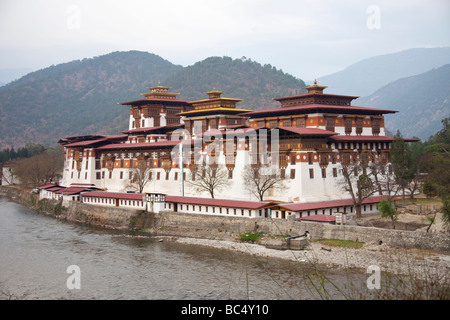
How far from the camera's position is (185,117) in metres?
79.9

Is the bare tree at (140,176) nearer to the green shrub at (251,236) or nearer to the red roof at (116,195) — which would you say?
the red roof at (116,195)

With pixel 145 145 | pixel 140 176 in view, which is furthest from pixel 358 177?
pixel 145 145

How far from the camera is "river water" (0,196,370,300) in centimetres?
3064

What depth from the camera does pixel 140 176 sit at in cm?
7119

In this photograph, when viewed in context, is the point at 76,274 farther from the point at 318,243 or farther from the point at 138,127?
the point at 138,127

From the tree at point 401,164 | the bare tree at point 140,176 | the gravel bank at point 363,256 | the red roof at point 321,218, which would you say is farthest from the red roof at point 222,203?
the tree at point 401,164

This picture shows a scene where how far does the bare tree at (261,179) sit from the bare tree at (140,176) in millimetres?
19276

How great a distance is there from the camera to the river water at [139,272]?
30641 mm

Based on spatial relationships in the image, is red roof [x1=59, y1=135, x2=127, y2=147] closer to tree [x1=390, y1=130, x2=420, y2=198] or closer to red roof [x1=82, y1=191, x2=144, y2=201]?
red roof [x1=82, y1=191, x2=144, y2=201]

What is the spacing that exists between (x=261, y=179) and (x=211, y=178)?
746 cm

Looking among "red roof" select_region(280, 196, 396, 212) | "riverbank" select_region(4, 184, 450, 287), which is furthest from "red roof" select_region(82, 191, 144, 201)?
"red roof" select_region(280, 196, 396, 212)

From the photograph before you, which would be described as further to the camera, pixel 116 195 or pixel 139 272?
pixel 116 195

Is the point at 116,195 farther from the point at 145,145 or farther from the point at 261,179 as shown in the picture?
the point at 261,179
